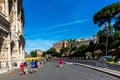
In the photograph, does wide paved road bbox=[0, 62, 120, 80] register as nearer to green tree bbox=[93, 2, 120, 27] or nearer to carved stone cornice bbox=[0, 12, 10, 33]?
carved stone cornice bbox=[0, 12, 10, 33]

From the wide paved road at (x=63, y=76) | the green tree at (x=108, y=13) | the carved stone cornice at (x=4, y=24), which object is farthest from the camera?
the green tree at (x=108, y=13)

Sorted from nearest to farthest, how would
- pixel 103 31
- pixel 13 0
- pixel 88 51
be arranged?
pixel 13 0, pixel 103 31, pixel 88 51

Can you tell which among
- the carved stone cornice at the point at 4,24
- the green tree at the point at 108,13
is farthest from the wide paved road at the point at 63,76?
the green tree at the point at 108,13

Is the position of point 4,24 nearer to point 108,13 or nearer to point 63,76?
Result: point 63,76

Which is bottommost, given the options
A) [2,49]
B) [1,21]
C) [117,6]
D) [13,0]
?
[2,49]

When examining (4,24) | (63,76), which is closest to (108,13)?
(4,24)

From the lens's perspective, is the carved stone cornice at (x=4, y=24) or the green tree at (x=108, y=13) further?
the green tree at (x=108, y=13)

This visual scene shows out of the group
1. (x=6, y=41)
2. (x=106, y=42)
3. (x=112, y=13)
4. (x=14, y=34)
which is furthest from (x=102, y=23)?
(x=6, y=41)

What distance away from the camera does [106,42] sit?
8938 cm

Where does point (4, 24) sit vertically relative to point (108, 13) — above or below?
below

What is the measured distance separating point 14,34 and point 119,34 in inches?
1838

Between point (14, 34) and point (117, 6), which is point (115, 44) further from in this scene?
point (14, 34)

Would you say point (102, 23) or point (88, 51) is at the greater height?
point (102, 23)

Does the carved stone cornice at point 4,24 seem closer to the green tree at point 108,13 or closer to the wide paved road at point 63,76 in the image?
the wide paved road at point 63,76
